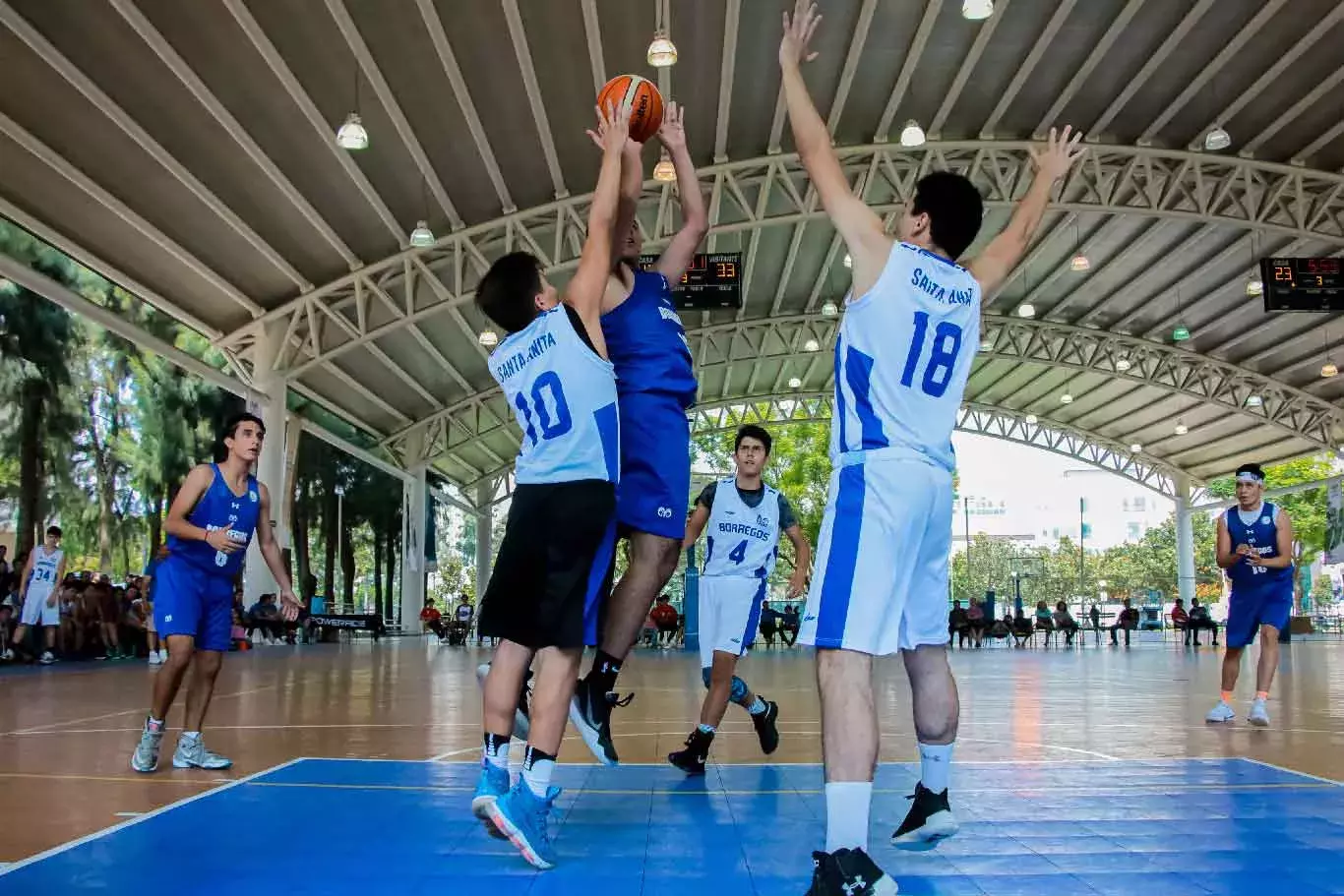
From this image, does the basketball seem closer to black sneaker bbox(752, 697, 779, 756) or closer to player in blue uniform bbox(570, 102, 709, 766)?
player in blue uniform bbox(570, 102, 709, 766)

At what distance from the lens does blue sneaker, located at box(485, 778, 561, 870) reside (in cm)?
280

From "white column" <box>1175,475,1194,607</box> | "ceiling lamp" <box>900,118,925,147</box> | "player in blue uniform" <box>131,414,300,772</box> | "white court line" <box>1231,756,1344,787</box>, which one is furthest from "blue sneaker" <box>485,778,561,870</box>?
"white column" <box>1175,475,1194,607</box>

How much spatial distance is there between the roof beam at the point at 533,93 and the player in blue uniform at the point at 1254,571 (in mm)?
9798

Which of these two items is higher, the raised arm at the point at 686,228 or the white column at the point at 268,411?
the white column at the point at 268,411

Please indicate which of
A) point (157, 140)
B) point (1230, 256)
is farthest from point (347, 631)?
point (1230, 256)

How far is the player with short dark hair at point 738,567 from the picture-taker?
500 centimetres

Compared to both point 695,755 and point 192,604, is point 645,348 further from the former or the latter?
point 192,604

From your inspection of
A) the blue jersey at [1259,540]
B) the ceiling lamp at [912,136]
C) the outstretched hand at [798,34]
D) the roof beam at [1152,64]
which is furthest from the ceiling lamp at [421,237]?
the outstretched hand at [798,34]

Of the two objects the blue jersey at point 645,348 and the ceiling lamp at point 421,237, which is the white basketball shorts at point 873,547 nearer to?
the blue jersey at point 645,348

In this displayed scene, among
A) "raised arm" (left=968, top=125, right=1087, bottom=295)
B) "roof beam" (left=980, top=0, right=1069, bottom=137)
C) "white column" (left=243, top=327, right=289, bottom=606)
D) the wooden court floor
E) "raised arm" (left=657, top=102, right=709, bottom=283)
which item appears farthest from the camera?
"white column" (left=243, top=327, right=289, bottom=606)

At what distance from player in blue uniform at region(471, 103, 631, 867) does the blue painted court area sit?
13.6 inches

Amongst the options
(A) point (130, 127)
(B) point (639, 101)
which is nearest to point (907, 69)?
(A) point (130, 127)

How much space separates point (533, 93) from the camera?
1472 centimetres

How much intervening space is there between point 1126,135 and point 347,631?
2163 cm
